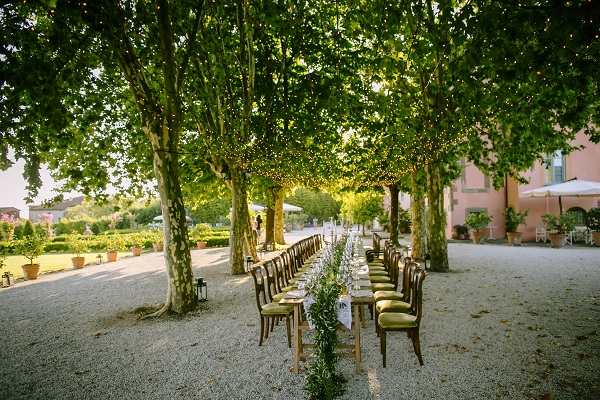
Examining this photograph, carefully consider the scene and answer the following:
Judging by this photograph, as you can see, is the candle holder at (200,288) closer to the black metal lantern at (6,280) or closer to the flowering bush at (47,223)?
the black metal lantern at (6,280)

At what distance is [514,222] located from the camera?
18.1 meters

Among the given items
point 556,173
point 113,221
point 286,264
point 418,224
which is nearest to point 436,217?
point 418,224

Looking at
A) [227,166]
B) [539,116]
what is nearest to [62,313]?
[227,166]

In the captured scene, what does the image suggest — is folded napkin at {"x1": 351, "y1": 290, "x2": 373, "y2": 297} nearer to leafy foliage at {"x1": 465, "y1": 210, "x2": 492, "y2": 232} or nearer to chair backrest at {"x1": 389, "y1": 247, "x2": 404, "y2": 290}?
chair backrest at {"x1": 389, "y1": 247, "x2": 404, "y2": 290}

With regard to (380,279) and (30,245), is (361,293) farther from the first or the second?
(30,245)

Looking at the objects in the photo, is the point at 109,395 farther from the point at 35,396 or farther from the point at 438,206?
the point at 438,206

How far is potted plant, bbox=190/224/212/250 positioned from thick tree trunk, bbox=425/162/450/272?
13.7 meters

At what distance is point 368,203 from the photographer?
22453mm

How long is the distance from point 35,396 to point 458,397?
448 centimetres

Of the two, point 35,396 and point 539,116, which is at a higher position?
point 539,116

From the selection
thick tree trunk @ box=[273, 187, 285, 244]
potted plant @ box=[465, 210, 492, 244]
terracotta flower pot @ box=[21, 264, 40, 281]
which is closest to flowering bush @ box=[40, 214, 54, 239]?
terracotta flower pot @ box=[21, 264, 40, 281]

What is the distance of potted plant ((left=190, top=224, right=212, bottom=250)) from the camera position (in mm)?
20078

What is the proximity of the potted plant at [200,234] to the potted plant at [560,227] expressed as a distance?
17533mm

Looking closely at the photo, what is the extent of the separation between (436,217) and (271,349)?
6962mm
